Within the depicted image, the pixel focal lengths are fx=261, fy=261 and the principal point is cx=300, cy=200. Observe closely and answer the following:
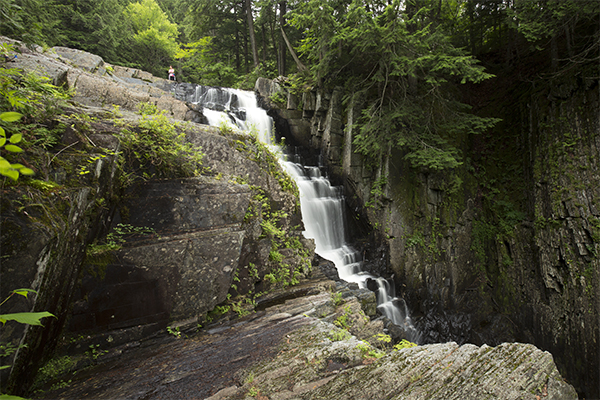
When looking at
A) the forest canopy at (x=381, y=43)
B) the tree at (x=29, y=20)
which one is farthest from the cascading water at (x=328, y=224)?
the tree at (x=29, y=20)

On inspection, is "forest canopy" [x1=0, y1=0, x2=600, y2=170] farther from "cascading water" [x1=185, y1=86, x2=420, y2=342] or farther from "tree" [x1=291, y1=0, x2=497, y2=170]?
"cascading water" [x1=185, y1=86, x2=420, y2=342]

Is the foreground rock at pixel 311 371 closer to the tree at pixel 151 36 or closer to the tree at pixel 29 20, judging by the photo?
the tree at pixel 29 20

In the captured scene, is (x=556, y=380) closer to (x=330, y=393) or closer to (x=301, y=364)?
(x=330, y=393)

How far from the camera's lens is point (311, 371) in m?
3.01

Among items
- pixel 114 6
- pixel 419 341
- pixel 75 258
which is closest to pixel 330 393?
pixel 75 258

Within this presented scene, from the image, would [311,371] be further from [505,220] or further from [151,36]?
[151,36]

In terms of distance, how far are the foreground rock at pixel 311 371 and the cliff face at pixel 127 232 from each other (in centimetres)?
56

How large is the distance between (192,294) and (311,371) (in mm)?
2239

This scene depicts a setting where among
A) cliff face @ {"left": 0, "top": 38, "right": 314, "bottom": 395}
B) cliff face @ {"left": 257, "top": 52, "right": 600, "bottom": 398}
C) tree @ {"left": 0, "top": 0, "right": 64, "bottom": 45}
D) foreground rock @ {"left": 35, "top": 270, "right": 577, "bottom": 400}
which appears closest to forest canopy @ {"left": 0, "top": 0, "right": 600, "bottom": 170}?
tree @ {"left": 0, "top": 0, "right": 64, "bottom": 45}

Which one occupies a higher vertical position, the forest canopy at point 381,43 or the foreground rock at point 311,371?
the forest canopy at point 381,43

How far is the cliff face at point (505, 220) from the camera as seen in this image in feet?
25.6

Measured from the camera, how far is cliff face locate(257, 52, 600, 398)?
7801 mm

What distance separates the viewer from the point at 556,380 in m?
2.64

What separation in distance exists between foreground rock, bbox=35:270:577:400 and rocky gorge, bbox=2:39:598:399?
15 millimetres
